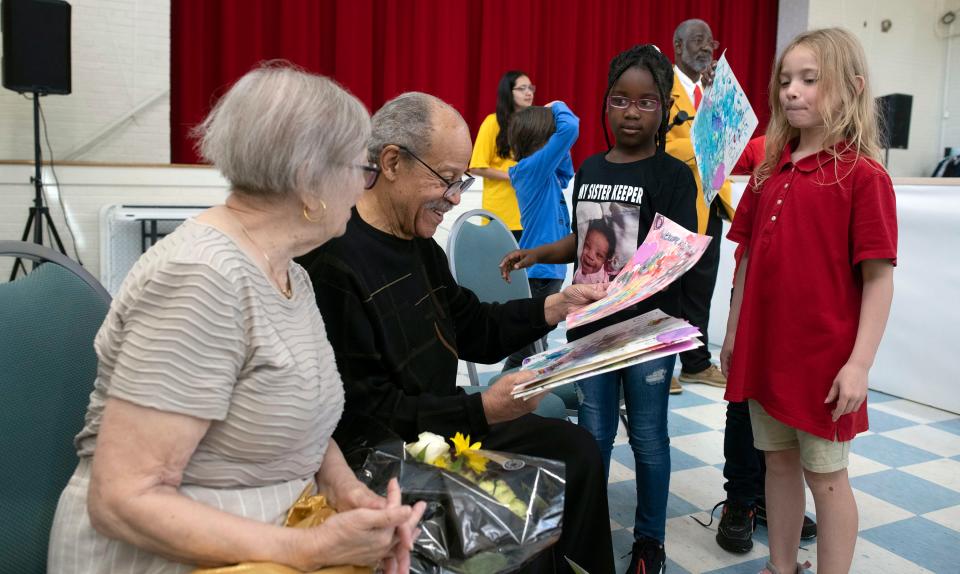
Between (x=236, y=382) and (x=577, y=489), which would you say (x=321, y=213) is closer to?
(x=236, y=382)

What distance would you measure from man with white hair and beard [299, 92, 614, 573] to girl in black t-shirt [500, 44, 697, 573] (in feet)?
1.41

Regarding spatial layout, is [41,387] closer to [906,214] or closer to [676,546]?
[676,546]

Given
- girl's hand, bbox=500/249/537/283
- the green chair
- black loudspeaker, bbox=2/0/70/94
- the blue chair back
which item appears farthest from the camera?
black loudspeaker, bbox=2/0/70/94

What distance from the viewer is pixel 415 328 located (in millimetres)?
1415

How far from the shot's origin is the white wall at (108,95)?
5.08 metres

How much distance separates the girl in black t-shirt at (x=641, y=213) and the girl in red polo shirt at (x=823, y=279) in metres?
0.21

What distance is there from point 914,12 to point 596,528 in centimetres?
937

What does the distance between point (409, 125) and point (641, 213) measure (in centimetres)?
67

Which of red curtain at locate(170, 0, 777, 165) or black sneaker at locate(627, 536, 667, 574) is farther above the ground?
red curtain at locate(170, 0, 777, 165)

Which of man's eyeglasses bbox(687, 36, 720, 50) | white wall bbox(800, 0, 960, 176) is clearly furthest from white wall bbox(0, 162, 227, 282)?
white wall bbox(800, 0, 960, 176)

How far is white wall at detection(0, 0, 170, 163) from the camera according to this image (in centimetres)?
508

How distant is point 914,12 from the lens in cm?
859

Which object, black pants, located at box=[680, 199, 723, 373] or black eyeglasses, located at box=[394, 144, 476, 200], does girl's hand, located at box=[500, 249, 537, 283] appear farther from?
black eyeglasses, located at box=[394, 144, 476, 200]

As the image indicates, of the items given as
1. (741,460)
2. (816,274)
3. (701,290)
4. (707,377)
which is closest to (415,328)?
(816,274)
